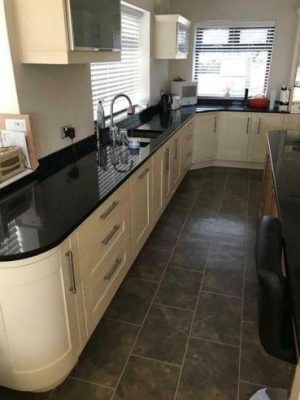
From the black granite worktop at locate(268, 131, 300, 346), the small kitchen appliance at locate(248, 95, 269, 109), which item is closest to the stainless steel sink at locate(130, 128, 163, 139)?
the black granite worktop at locate(268, 131, 300, 346)

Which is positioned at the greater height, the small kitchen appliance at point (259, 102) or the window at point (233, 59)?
the window at point (233, 59)

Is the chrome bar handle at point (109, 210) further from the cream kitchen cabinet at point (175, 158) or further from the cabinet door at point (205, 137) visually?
the cabinet door at point (205, 137)

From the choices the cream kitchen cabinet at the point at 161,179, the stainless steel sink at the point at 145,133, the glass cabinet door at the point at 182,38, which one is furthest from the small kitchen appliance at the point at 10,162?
the glass cabinet door at the point at 182,38

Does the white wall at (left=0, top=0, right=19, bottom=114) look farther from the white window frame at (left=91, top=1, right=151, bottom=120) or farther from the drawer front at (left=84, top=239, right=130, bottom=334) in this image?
the white window frame at (left=91, top=1, right=151, bottom=120)

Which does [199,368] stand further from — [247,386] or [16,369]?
[16,369]

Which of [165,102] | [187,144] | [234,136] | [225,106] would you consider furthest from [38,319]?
[225,106]

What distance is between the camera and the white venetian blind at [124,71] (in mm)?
3112

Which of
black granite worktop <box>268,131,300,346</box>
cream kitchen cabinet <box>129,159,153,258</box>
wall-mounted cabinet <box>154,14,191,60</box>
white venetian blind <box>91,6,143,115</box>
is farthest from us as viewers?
wall-mounted cabinet <box>154,14,191,60</box>

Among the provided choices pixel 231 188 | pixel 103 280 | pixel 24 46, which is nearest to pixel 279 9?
pixel 231 188

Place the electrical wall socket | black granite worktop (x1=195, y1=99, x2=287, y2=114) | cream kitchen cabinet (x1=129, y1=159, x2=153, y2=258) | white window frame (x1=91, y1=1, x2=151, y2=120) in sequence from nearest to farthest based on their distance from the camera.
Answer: the electrical wall socket, cream kitchen cabinet (x1=129, y1=159, x2=153, y2=258), white window frame (x1=91, y1=1, x2=151, y2=120), black granite worktop (x1=195, y1=99, x2=287, y2=114)

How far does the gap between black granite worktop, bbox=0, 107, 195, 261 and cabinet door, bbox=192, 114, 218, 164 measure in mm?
2155

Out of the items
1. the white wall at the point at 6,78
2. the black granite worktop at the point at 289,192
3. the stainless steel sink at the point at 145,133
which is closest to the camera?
the black granite worktop at the point at 289,192

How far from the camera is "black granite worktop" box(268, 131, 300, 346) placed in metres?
1.20

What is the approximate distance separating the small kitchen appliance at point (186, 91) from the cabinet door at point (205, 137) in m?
0.41
